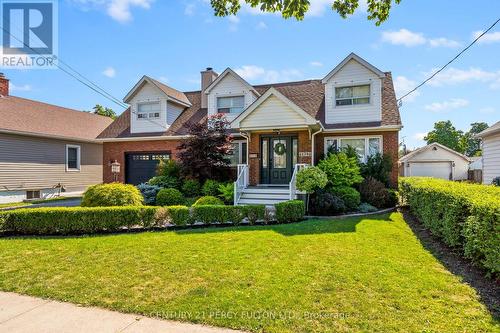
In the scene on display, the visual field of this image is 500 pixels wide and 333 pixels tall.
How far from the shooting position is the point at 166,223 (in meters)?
9.62

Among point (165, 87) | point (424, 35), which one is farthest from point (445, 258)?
point (165, 87)

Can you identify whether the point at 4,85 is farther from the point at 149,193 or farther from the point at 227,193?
the point at 227,193

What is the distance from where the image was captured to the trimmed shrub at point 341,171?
12500mm

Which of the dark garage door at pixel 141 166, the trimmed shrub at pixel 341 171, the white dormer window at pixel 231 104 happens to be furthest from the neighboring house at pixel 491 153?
the dark garage door at pixel 141 166

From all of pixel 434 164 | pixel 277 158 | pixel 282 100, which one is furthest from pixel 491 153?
pixel 434 164

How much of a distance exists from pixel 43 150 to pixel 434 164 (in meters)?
34.9

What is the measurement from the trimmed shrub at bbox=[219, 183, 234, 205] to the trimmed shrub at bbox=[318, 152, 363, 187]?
13.1 ft

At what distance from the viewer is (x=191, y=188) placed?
14.6m

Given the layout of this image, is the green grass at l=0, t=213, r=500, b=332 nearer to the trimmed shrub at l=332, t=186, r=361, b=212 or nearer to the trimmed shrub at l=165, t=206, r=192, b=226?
the trimmed shrub at l=165, t=206, r=192, b=226

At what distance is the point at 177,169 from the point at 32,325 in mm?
12360

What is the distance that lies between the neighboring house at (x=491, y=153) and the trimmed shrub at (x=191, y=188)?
13.9m

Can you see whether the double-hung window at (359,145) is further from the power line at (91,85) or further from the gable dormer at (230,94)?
the power line at (91,85)

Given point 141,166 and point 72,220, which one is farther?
point 141,166

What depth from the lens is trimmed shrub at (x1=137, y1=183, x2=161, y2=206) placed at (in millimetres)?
13773
